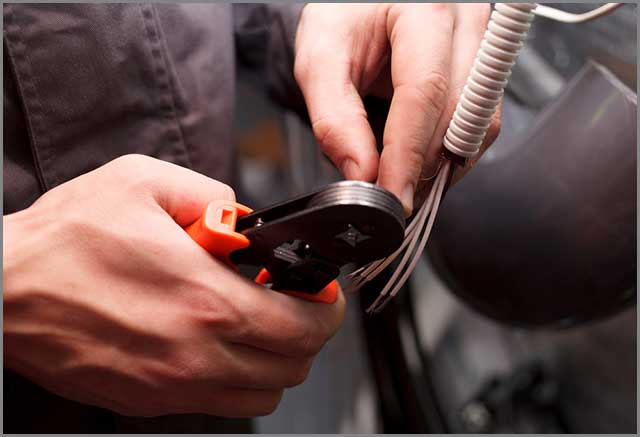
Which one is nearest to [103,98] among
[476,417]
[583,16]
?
[583,16]

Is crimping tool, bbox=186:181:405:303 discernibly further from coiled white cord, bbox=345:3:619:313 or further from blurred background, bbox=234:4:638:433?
blurred background, bbox=234:4:638:433

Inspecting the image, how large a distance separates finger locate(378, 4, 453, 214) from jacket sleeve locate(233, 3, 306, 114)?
0.48 ft

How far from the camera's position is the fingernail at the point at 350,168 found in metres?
0.37

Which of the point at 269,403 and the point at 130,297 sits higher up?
the point at 130,297

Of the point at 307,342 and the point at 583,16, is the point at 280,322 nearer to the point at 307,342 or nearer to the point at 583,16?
the point at 307,342

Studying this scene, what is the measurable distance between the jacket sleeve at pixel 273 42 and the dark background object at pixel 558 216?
20cm

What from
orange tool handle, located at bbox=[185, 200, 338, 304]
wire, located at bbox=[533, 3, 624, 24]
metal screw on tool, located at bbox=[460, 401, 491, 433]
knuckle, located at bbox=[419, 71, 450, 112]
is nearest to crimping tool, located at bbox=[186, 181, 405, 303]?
orange tool handle, located at bbox=[185, 200, 338, 304]

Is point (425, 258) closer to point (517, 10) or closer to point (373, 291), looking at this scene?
point (373, 291)

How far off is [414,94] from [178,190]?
157 millimetres

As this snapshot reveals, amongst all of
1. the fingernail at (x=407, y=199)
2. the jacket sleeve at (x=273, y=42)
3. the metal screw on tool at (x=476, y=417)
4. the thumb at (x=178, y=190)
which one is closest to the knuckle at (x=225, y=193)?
the thumb at (x=178, y=190)

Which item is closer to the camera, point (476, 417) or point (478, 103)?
point (478, 103)

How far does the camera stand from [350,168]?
37cm

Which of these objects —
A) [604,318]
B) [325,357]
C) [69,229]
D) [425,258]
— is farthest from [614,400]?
[69,229]

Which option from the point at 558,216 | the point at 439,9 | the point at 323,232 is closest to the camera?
the point at 323,232
